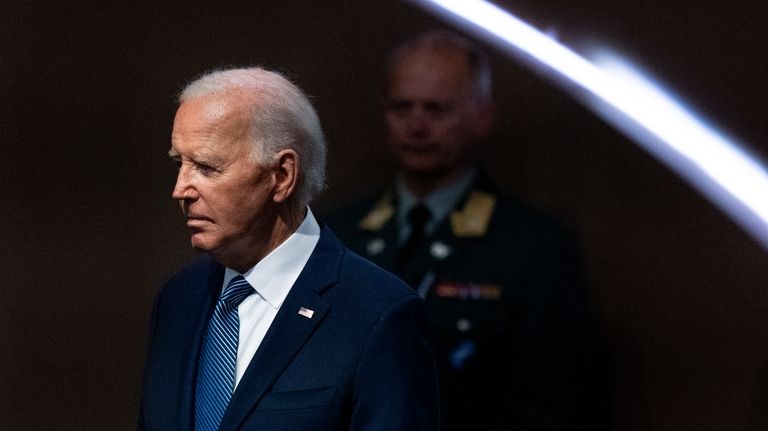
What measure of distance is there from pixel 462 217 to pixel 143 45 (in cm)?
99

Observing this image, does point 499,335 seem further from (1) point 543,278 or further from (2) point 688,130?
(2) point 688,130

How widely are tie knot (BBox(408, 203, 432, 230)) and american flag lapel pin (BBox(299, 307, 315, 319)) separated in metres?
1.03

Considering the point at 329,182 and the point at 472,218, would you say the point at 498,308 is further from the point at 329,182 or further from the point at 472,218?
the point at 329,182

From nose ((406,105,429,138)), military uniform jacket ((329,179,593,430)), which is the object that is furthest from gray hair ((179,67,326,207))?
military uniform jacket ((329,179,593,430))

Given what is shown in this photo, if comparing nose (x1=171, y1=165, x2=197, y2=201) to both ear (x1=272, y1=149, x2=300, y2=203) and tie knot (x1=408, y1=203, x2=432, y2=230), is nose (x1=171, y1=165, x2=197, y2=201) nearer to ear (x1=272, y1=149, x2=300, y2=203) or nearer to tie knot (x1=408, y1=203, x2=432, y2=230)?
ear (x1=272, y1=149, x2=300, y2=203)

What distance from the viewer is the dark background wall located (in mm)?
3000

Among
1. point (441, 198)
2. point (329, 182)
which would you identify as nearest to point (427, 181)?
point (441, 198)

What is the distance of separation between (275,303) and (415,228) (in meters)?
1.00

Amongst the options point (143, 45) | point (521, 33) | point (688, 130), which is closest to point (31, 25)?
point (143, 45)

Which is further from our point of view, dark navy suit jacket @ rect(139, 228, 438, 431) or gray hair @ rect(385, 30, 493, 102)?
gray hair @ rect(385, 30, 493, 102)

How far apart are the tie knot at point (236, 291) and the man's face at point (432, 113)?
0.89 meters

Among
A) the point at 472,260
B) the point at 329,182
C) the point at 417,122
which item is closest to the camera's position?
the point at 417,122

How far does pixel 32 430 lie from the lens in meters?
3.32

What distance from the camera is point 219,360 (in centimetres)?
195
